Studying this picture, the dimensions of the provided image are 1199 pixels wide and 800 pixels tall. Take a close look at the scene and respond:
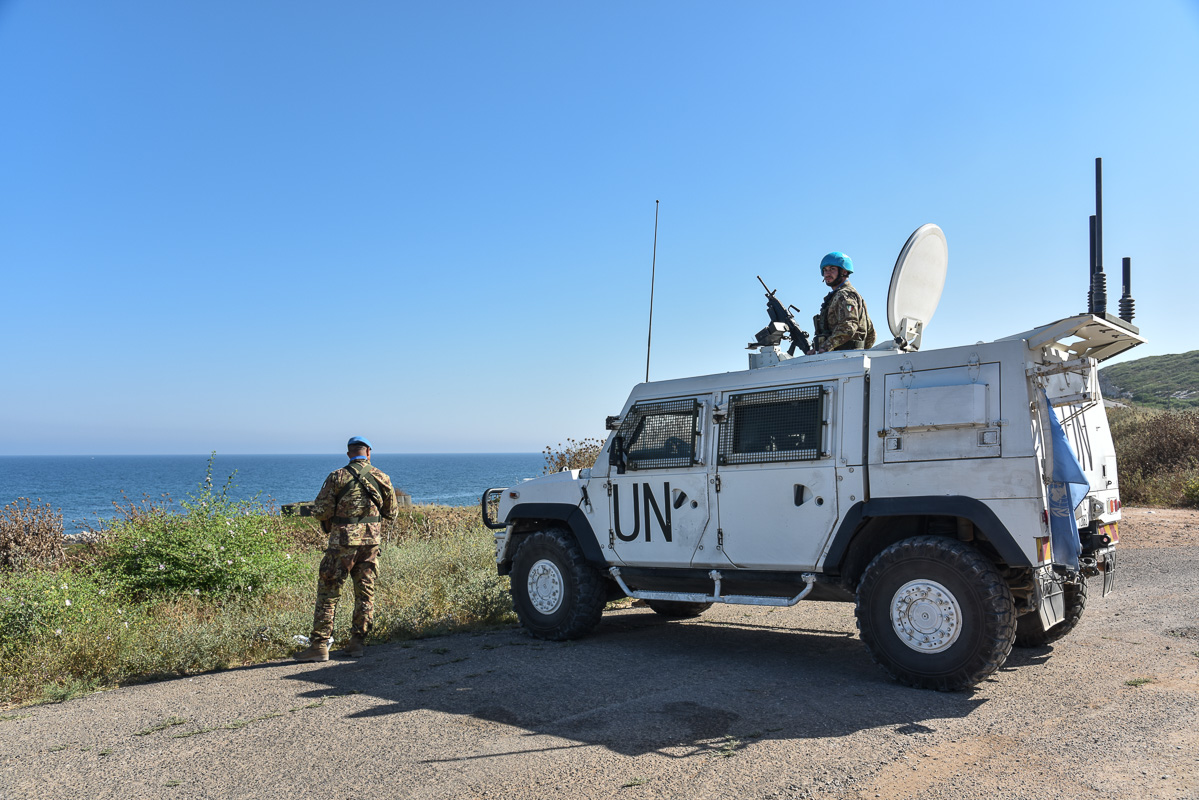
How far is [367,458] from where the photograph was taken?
27.4 ft

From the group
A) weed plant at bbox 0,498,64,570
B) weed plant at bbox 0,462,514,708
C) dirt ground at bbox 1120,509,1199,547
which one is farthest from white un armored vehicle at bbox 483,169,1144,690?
weed plant at bbox 0,498,64,570

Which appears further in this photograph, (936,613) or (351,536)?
(351,536)

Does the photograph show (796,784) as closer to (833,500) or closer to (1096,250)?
(833,500)

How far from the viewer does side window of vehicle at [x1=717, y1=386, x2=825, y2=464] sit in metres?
6.91

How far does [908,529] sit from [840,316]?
2.36 metres

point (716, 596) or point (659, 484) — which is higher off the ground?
point (659, 484)

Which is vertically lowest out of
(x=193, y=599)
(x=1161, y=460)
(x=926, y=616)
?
(x=193, y=599)

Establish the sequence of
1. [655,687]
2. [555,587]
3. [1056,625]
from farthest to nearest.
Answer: [555,587], [1056,625], [655,687]

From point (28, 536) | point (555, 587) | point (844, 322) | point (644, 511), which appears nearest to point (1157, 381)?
point (844, 322)

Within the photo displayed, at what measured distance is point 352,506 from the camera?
26.4ft

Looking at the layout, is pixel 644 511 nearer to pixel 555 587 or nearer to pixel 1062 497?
pixel 555 587

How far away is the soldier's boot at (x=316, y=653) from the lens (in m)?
7.75

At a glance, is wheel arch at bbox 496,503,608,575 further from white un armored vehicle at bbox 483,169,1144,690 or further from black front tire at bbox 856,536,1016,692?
black front tire at bbox 856,536,1016,692

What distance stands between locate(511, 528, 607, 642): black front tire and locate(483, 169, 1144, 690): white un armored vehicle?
0.07 feet
